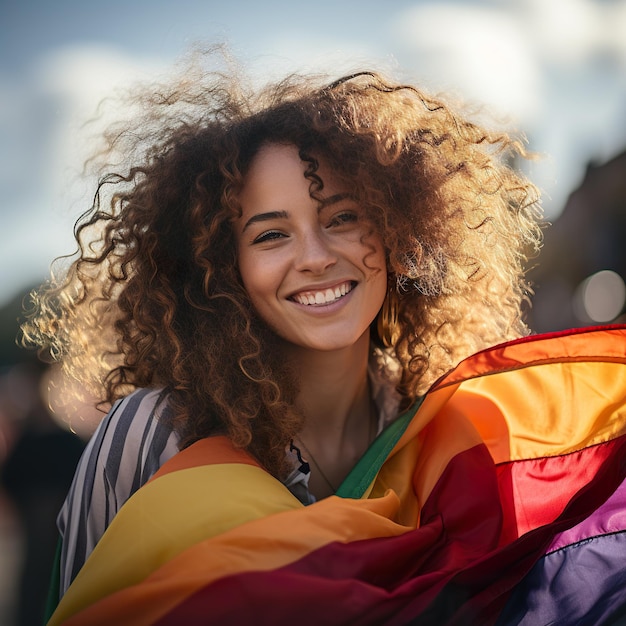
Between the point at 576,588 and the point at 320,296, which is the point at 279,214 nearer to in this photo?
the point at 320,296

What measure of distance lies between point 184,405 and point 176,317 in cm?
34

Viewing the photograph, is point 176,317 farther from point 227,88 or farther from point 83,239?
point 227,88

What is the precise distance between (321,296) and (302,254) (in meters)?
0.17

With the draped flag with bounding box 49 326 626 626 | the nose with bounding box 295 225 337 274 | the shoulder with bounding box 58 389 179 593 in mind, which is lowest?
the draped flag with bounding box 49 326 626 626

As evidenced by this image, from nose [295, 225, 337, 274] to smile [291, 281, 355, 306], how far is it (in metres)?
0.08

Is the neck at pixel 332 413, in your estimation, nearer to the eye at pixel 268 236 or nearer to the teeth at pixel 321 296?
the teeth at pixel 321 296

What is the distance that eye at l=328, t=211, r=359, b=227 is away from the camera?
2.50m

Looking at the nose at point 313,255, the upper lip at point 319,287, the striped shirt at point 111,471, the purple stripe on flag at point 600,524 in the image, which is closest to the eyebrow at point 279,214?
the nose at point 313,255

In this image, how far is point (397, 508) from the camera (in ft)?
6.79

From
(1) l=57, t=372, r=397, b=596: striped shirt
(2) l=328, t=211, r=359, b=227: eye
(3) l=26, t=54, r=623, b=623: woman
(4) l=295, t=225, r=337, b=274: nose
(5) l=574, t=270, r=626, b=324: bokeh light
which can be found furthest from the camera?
(5) l=574, t=270, r=626, b=324: bokeh light

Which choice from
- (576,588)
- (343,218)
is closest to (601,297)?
(343,218)

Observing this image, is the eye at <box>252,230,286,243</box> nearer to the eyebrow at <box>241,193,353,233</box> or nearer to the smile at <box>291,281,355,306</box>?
the eyebrow at <box>241,193,353,233</box>

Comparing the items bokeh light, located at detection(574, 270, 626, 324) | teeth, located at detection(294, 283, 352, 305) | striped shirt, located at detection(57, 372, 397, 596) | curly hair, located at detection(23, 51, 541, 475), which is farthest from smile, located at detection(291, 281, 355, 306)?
bokeh light, located at detection(574, 270, 626, 324)

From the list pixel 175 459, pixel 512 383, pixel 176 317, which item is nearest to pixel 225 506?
pixel 175 459
